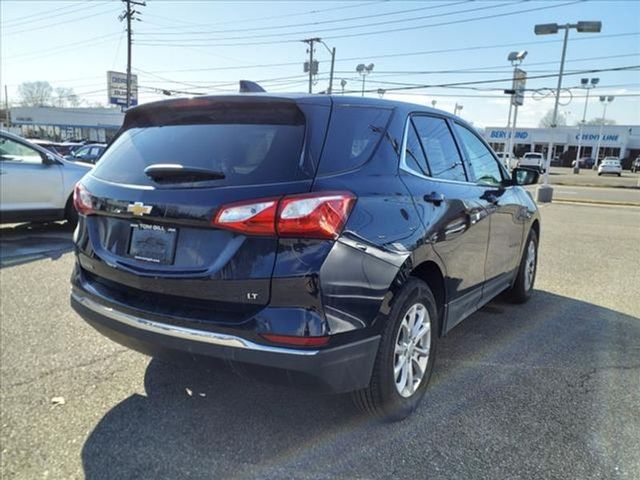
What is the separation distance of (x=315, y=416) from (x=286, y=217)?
1325 millimetres

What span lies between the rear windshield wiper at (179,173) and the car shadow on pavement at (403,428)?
920 mm

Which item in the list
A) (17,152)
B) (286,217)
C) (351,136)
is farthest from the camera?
(17,152)

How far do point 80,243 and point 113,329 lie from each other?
626 millimetres

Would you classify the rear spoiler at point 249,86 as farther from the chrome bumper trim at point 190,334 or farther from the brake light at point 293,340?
the brake light at point 293,340

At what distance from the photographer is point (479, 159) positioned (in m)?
4.10

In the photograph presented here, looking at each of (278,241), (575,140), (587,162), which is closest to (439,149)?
(278,241)

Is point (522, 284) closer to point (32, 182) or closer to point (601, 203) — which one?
point (32, 182)

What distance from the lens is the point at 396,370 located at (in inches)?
108

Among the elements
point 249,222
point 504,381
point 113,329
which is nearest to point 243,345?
point 249,222

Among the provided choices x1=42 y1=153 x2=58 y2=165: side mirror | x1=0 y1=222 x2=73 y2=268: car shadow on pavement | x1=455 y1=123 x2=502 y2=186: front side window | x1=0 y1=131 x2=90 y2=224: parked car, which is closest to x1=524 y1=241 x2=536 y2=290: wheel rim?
x1=455 y1=123 x2=502 y2=186: front side window

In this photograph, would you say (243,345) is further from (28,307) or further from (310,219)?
(28,307)

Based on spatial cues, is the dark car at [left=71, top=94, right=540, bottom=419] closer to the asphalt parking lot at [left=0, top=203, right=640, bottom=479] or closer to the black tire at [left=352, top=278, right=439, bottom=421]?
the black tire at [left=352, top=278, right=439, bottom=421]

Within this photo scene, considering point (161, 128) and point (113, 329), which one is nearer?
point (113, 329)

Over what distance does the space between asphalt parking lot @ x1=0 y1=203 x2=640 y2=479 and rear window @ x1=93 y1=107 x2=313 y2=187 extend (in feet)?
3.37
